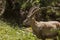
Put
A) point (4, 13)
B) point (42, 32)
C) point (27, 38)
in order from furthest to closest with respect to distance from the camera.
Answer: point (4, 13), point (27, 38), point (42, 32)

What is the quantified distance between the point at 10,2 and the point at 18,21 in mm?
1405

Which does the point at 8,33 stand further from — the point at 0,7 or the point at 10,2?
the point at 10,2

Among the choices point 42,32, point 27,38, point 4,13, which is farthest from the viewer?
point 4,13

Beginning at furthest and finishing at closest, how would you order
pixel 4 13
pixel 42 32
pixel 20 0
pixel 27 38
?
pixel 4 13 → pixel 20 0 → pixel 27 38 → pixel 42 32

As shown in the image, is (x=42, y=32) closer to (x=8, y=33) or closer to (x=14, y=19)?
(x=8, y=33)

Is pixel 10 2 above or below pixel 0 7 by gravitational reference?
above

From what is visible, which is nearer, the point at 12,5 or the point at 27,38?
the point at 27,38

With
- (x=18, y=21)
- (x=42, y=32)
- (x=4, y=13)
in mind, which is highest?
(x=4, y=13)

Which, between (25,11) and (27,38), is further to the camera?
(25,11)

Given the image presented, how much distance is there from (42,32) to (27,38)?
830 millimetres

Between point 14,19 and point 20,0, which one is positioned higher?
point 20,0

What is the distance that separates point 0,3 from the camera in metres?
10.2

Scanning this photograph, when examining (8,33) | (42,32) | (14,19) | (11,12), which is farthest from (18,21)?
(42,32)

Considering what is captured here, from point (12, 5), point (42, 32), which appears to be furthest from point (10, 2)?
point (42, 32)
